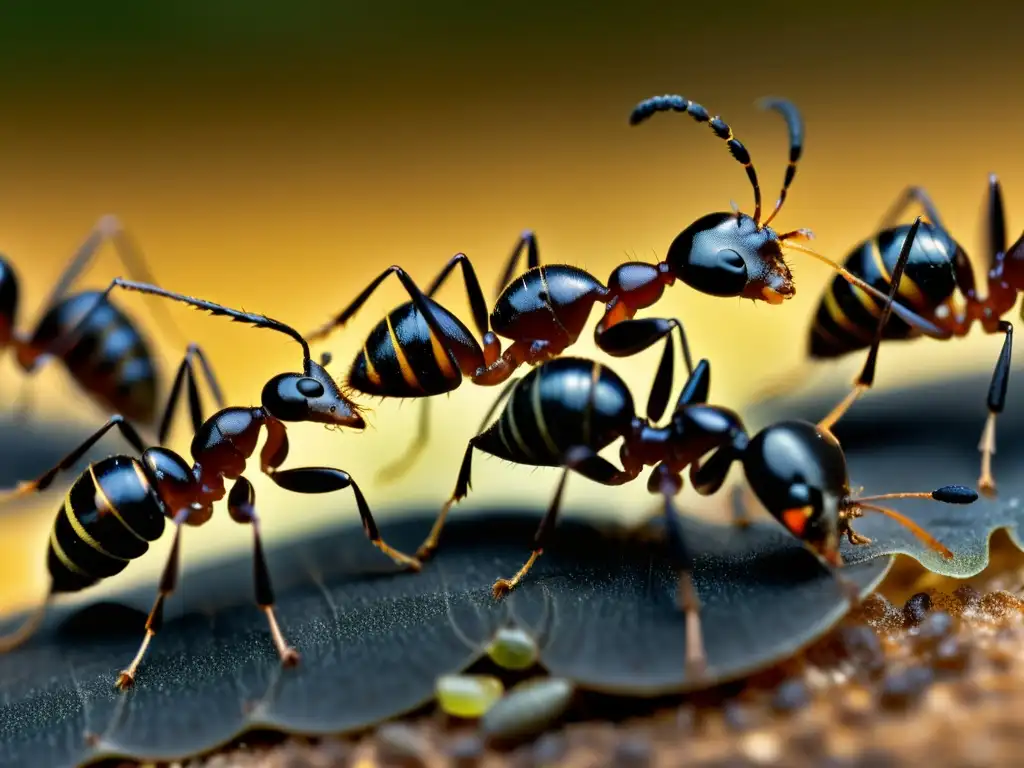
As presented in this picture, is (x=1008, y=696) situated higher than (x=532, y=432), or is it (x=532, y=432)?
(x=532, y=432)

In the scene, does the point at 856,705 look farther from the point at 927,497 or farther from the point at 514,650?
the point at 927,497

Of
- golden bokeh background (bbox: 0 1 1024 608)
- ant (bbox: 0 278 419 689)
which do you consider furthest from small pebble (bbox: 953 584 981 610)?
golden bokeh background (bbox: 0 1 1024 608)

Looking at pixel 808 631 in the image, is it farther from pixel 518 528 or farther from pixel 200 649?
pixel 200 649

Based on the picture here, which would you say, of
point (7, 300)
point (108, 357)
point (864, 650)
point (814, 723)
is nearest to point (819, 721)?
point (814, 723)

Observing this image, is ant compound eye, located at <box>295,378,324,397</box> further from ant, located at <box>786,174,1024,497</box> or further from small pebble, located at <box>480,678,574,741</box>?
ant, located at <box>786,174,1024,497</box>

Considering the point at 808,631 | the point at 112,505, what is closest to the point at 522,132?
the point at 112,505

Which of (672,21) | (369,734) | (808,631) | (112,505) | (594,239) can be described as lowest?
(369,734)

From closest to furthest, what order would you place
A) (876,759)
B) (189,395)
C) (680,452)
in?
(876,759) → (680,452) → (189,395)

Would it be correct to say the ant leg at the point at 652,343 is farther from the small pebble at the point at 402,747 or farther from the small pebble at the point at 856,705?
the small pebble at the point at 402,747
